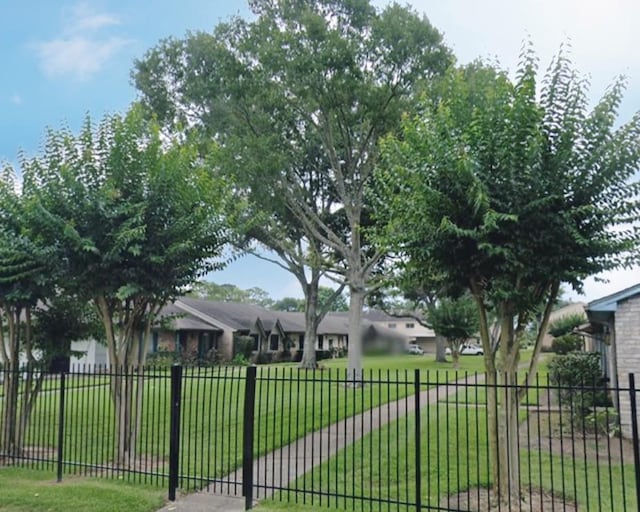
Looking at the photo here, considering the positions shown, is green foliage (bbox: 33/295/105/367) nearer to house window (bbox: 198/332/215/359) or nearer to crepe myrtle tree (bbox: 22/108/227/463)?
crepe myrtle tree (bbox: 22/108/227/463)

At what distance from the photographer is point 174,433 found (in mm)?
6988

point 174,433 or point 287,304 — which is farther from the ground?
point 287,304

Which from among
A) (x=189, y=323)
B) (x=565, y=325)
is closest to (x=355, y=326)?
(x=189, y=323)

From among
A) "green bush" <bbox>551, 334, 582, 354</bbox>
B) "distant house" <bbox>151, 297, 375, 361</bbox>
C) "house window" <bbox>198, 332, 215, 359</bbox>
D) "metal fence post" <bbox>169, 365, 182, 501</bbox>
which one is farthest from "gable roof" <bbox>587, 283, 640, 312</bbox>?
"house window" <bbox>198, 332, 215, 359</bbox>

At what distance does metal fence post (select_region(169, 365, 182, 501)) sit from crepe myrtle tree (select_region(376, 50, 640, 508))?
3.44m

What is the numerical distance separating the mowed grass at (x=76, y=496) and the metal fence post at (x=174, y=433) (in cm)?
23

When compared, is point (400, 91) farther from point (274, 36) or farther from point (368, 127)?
point (274, 36)

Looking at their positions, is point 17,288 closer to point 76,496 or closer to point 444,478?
point 76,496

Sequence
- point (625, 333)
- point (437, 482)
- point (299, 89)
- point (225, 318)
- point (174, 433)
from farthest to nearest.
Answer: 1. point (225, 318)
2. point (299, 89)
3. point (625, 333)
4. point (437, 482)
5. point (174, 433)

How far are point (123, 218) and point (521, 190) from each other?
5867 mm

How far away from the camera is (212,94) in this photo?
20312 mm

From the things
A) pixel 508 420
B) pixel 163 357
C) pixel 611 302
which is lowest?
pixel 163 357

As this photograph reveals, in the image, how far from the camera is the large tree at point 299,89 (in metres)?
17.3

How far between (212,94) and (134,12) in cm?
904
